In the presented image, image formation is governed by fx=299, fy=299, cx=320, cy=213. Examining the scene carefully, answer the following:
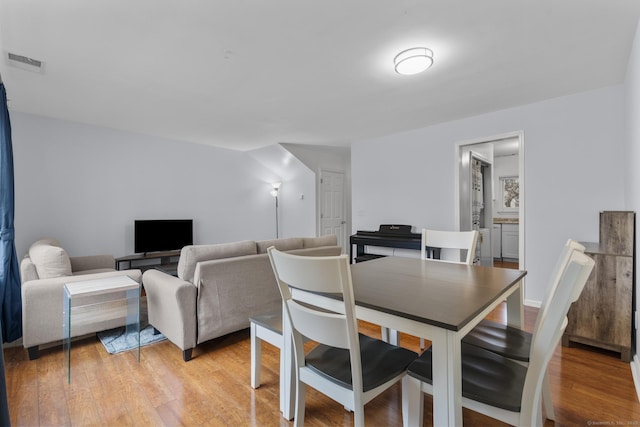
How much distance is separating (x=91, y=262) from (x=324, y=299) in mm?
3910

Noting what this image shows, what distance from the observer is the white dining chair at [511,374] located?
96 cm

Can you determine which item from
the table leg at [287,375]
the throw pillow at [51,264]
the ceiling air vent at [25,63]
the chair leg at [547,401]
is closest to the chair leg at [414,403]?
the table leg at [287,375]

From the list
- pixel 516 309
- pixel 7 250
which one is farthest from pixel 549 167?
pixel 7 250

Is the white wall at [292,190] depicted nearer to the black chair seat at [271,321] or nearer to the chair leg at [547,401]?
the black chair seat at [271,321]

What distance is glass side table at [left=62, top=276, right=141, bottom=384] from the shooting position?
2.20 metres

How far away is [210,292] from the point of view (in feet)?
7.62

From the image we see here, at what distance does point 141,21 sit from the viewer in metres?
1.93

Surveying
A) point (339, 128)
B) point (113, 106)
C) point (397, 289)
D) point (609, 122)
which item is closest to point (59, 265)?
point (113, 106)

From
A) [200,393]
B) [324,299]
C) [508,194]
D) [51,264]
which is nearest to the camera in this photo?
[324,299]

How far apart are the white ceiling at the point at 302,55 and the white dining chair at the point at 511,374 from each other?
1.68 m

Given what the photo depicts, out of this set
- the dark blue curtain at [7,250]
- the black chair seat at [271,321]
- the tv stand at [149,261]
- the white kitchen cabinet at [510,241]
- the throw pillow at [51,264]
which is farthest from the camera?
the white kitchen cabinet at [510,241]

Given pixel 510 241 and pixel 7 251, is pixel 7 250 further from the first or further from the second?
pixel 510 241

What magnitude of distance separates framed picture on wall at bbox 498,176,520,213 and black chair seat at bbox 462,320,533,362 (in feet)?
19.8

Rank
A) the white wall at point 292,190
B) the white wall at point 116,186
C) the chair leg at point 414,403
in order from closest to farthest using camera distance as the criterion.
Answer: the chair leg at point 414,403 < the white wall at point 116,186 < the white wall at point 292,190
